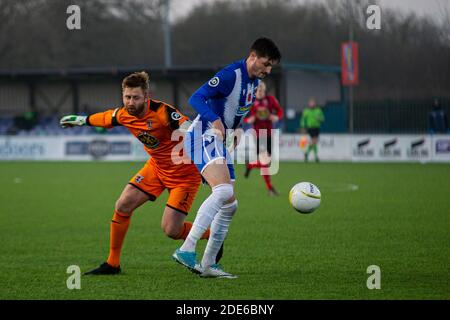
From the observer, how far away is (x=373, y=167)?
88.2 ft

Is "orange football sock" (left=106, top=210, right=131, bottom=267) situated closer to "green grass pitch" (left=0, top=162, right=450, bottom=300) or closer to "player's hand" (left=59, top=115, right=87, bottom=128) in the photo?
"green grass pitch" (left=0, top=162, right=450, bottom=300)

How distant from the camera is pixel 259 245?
33.5 feet

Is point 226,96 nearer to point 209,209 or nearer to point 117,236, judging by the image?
point 209,209

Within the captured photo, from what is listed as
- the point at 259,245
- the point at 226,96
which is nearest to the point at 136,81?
the point at 226,96

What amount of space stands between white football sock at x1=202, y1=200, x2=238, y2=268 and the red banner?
2398cm

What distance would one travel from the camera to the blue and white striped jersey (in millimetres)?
7773

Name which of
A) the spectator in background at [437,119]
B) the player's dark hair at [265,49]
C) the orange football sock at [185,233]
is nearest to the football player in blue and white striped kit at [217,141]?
the player's dark hair at [265,49]

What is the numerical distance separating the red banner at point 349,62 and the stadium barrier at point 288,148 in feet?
7.47

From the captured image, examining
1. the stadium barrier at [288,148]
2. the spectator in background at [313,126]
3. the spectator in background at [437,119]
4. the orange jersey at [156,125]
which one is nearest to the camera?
the orange jersey at [156,125]

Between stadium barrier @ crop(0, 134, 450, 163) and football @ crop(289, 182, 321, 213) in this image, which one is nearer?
football @ crop(289, 182, 321, 213)

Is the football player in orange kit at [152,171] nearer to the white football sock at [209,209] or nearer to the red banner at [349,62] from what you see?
the white football sock at [209,209]

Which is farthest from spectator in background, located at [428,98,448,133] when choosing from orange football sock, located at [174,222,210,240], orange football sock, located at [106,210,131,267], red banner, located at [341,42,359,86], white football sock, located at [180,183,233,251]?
white football sock, located at [180,183,233,251]

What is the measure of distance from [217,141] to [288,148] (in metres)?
24.5

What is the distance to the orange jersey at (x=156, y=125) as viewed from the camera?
8.12 metres
